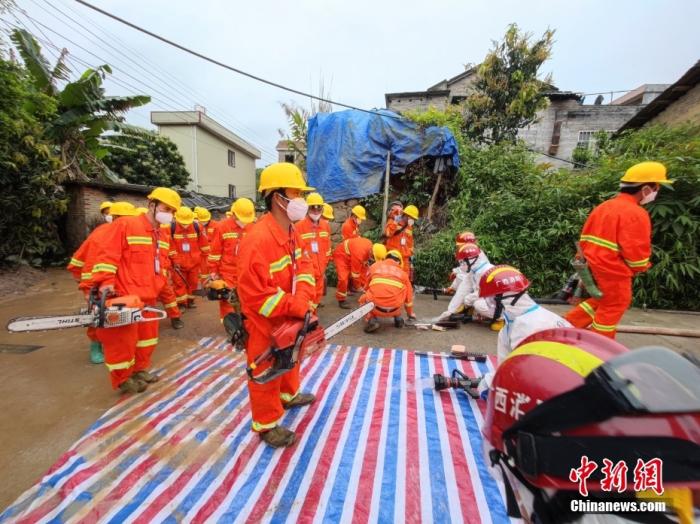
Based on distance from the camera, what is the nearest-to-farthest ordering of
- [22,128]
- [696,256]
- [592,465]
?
[592,465] < [696,256] < [22,128]

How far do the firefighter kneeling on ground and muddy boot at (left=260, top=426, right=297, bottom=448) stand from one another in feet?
5.84

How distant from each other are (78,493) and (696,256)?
863 cm

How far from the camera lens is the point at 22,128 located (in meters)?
7.15

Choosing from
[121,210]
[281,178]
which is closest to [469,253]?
[281,178]

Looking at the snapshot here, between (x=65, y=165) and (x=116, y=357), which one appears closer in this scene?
(x=116, y=357)

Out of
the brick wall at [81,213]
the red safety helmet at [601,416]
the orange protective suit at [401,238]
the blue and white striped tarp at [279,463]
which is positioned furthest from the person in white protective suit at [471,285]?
the brick wall at [81,213]

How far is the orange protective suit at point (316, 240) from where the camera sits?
4926 millimetres

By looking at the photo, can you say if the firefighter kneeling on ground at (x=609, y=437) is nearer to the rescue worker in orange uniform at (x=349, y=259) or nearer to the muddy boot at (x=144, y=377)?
the muddy boot at (x=144, y=377)

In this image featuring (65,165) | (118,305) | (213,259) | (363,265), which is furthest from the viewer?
(65,165)

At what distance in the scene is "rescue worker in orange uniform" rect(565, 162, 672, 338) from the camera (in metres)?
3.13

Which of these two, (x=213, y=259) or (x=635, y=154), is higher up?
(x=635, y=154)

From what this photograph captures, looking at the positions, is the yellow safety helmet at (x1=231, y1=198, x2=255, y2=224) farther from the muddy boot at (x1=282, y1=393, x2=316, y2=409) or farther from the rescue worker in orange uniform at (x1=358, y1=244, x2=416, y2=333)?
the muddy boot at (x1=282, y1=393, x2=316, y2=409)

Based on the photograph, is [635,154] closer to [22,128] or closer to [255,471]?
[255,471]

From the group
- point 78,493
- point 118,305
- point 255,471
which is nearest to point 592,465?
point 255,471
